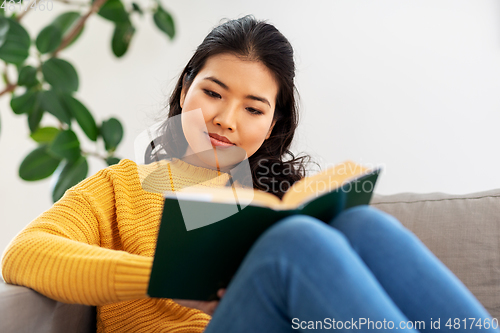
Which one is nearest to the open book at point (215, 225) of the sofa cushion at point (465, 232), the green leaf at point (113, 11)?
the sofa cushion at point (465, 232)

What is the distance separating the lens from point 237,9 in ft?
6.58

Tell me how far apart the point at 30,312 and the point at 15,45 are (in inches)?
42.5

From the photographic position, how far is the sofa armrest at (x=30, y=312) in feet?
2.48

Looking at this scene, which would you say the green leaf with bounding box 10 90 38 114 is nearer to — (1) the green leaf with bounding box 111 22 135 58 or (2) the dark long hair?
(1) the green leaf with bounding box 111 22 135 58

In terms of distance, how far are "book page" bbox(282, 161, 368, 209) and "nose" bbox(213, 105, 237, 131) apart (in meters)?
0.46

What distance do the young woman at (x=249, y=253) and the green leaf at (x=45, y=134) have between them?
2.09ft

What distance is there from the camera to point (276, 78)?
1217 millimetres

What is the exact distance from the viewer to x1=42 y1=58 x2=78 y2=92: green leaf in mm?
1601

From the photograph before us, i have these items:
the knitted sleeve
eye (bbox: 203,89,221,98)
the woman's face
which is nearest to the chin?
the woman's face

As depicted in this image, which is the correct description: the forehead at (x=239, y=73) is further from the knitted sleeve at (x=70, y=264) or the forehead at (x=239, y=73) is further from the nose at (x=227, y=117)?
the knitted sleeve at (x=70, y=264)

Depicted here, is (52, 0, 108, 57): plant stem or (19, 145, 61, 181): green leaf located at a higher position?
(52, 0, 108, 57): plant stem

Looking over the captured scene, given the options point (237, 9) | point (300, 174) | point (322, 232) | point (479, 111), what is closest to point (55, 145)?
point (300, 174)

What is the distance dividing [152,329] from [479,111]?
1.44m

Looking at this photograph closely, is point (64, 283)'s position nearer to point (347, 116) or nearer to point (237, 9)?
point (347, 116)
